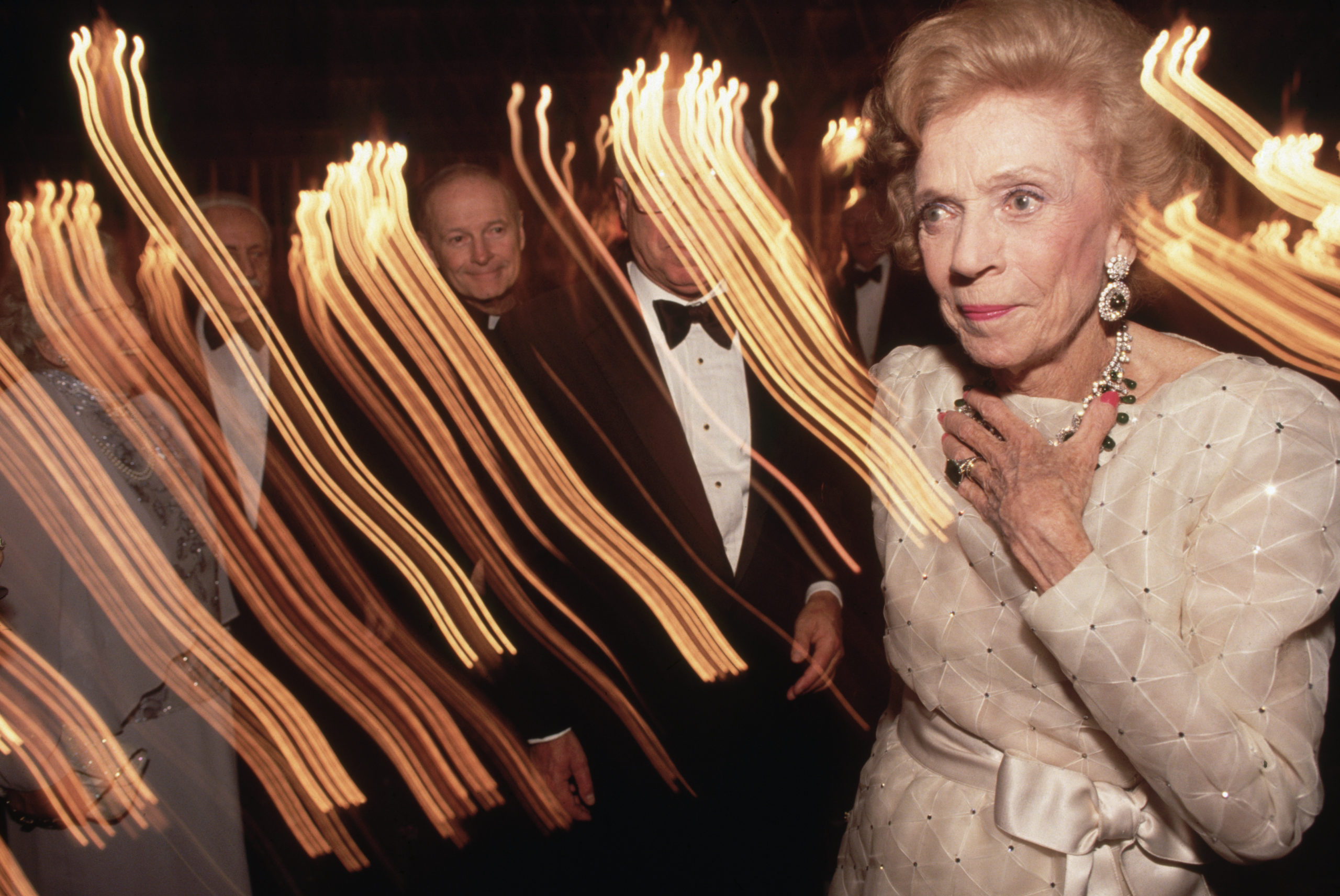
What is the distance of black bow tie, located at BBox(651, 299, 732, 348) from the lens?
2.44 meters

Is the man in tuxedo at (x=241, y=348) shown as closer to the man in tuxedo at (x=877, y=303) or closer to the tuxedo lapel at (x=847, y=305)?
the man in tuxedo at (x=877, y=303)

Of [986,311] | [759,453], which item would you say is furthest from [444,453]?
[986,311]

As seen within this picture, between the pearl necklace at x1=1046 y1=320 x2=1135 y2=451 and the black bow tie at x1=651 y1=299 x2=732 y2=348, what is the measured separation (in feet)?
3.88

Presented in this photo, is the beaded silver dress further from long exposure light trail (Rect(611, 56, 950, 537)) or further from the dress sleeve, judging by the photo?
the dress sleeve

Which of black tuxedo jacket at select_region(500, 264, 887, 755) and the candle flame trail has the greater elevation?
the candle flame trail

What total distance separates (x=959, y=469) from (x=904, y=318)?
81.1 inches

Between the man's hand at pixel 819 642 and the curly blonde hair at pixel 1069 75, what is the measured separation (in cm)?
132

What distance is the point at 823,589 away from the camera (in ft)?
7.91

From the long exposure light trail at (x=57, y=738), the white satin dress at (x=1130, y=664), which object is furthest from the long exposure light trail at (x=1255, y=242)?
the long exposure light trail at (x=57, y=738)

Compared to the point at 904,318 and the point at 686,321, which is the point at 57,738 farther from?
the point at 904,318

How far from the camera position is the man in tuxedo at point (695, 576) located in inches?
89.6

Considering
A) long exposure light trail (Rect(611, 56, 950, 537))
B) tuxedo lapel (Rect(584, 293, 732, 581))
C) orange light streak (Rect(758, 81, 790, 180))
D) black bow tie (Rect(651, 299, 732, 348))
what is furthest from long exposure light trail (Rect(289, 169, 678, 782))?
orange light streak (Rect(758, 81, 790, 180))

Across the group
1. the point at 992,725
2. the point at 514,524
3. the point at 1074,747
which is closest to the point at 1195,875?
the point at 1074,747

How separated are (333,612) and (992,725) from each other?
2.63 m
